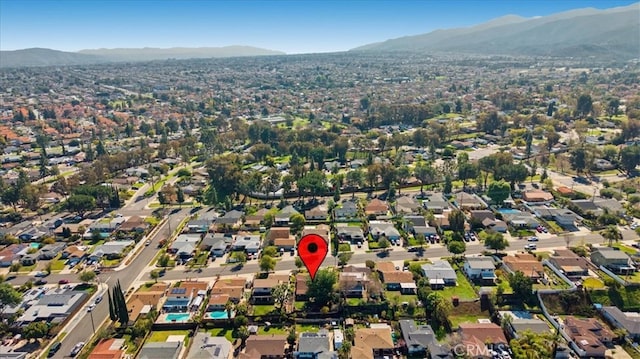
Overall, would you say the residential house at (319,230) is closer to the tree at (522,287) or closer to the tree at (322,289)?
the tree at (322,289)

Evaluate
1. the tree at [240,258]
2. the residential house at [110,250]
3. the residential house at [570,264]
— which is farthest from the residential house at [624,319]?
the residential house at [110,250]

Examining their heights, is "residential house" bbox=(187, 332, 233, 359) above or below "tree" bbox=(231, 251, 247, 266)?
below

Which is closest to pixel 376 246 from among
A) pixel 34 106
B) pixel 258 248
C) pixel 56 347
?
pixel 258 248

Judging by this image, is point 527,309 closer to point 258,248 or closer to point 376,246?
point 376,246

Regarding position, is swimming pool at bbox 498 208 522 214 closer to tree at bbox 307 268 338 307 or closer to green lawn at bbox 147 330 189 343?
tree at bbox 307 268 338 307

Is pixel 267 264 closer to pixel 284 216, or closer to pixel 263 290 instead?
pixel 263 290

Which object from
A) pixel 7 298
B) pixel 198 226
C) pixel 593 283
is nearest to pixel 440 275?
pixel 593 283

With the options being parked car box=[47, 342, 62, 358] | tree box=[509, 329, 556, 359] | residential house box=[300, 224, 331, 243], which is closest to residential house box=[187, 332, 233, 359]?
parked car box=[47, 342, 62, 358]

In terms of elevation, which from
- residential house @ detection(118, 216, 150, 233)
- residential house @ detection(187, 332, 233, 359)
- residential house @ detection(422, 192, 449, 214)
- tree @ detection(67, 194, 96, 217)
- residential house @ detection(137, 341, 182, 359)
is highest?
tree @ detection(67, 194, 96, 217)
